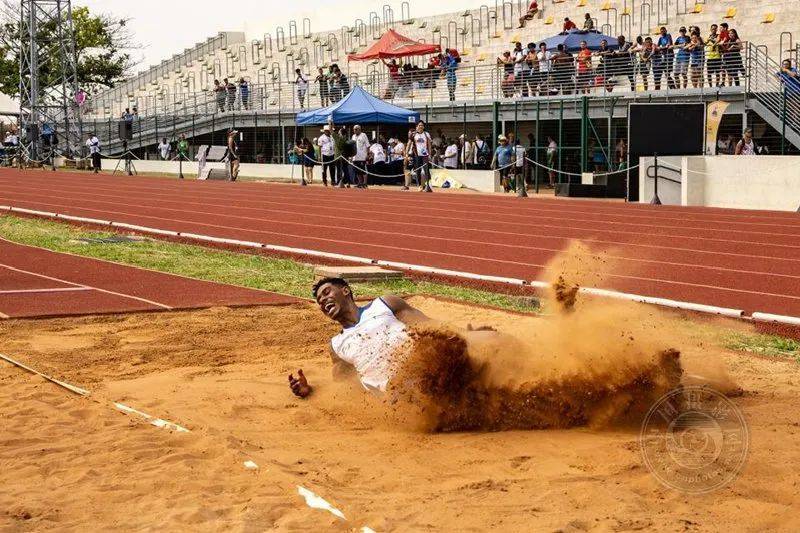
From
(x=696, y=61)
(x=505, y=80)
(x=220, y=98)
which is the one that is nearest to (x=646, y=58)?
(x=696, y=61)

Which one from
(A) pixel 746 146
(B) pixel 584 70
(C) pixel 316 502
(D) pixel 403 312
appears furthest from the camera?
(B) pixel 584 70

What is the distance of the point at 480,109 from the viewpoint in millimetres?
34750

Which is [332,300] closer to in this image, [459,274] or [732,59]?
[459,274]

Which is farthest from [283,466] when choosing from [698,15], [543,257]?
[698,15]

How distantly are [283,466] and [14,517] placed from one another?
4.20ft

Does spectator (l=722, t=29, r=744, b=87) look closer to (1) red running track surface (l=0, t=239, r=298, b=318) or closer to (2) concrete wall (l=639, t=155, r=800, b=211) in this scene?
(2) concrete wall (l=639, t=155, r=800, b=211)

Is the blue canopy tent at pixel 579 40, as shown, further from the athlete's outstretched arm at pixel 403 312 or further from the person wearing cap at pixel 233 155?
the athlete's outstretched arm at pixel 403 312

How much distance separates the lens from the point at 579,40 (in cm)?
3294

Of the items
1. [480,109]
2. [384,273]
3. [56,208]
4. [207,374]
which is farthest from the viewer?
[480,109]

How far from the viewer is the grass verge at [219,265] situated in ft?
38.5

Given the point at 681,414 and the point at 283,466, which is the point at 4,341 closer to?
the point at 283,466

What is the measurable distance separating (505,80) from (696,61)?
22.9 ft

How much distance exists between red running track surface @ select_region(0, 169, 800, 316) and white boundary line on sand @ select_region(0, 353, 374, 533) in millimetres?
6130

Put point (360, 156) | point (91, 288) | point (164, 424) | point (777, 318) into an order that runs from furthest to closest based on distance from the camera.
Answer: point (360, 156)
point (91, 288)
point (777, 318)
point (164, 424)
